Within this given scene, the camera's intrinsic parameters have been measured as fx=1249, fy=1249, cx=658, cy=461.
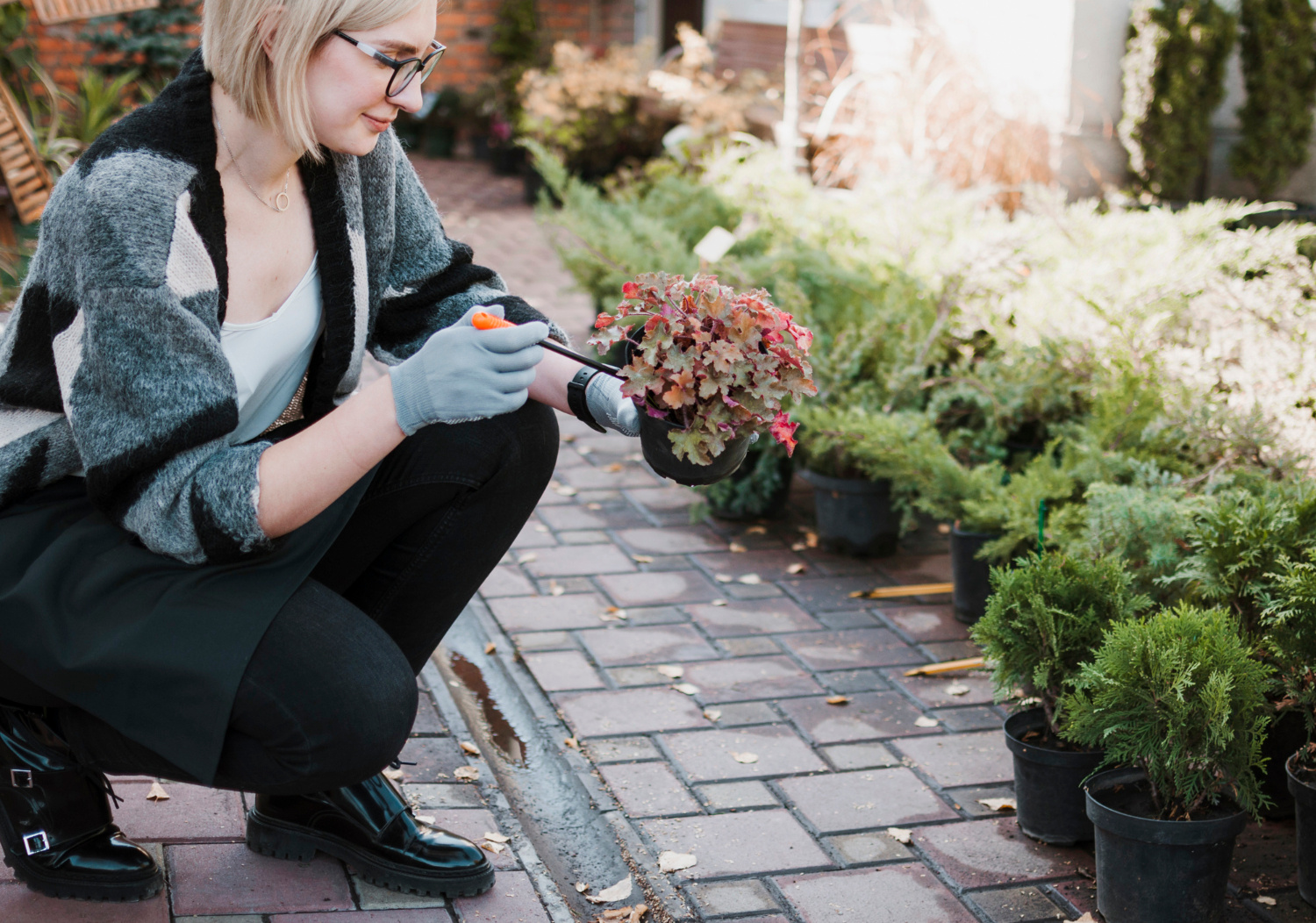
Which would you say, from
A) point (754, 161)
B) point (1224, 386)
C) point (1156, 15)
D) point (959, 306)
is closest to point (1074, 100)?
point (1156, 15)

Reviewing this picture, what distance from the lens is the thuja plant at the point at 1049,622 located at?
2.22 meters

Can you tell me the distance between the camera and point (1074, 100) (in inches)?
233

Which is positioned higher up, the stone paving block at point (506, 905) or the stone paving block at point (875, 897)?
the stone paving block at point (506, 905)

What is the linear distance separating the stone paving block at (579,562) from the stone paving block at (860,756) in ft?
3.51

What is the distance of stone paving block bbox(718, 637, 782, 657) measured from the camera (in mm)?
3066

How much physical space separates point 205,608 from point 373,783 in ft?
1.71

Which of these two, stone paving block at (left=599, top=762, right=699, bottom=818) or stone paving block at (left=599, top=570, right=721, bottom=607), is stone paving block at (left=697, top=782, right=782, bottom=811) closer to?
stone paving block at (left=599, top=762, right=699, bottom=818)

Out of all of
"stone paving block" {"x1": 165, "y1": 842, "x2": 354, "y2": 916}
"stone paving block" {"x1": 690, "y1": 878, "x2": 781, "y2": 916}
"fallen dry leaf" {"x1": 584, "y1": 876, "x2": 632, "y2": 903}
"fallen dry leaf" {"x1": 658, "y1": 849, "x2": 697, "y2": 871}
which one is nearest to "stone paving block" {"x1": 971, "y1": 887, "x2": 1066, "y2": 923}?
"stone paving block" {"x1": 690, "y1": 878, "x2": 781, "y2": 916}

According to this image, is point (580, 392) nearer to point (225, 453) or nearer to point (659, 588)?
point (225, 453)

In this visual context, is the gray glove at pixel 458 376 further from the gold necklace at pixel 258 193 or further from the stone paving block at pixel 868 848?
the stone paving block at pixel 868 848

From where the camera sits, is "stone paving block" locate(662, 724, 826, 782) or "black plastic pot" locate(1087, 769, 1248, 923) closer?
"black plastic pot" locate(1087, 769, 1248, 923)

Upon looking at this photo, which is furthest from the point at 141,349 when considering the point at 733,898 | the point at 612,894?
the point at 733,898

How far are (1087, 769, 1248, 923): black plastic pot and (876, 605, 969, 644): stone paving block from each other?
1132 mm

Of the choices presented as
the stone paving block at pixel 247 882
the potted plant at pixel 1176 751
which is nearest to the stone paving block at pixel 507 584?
the stone paving block at pixel 247 882
